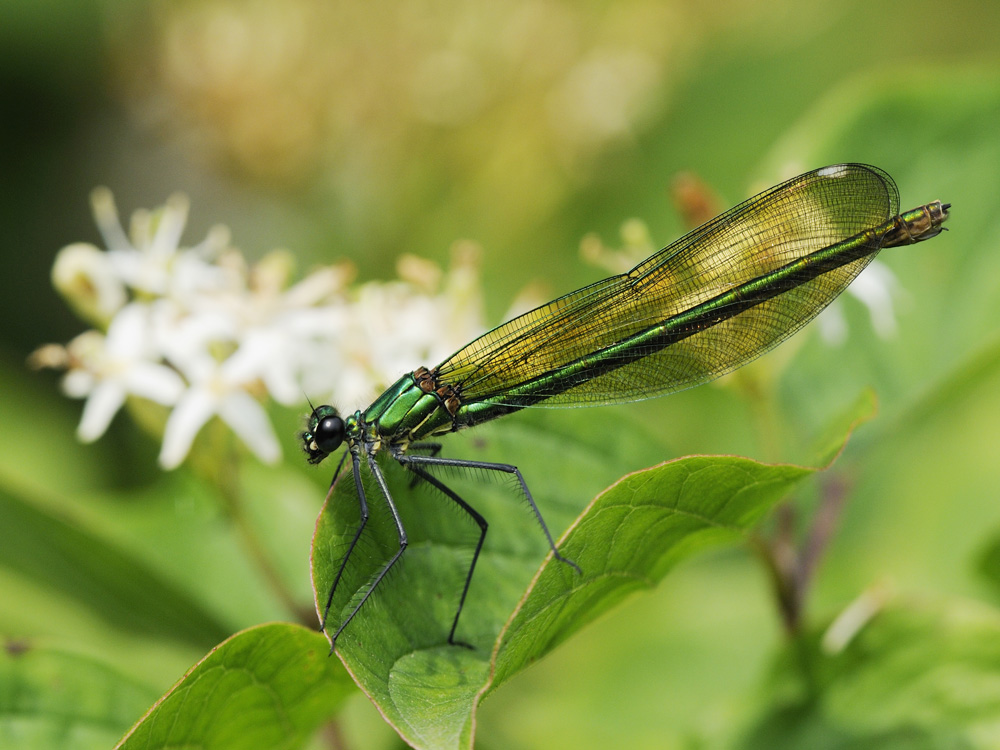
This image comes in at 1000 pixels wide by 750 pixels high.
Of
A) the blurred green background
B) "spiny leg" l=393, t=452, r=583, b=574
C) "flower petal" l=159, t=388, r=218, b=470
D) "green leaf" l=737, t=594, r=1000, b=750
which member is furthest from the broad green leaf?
"green leaf" l=737, t=594, r=1000, b=750

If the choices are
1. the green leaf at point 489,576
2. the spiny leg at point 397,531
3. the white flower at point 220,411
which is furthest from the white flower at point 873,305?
the white flower at point 220,411

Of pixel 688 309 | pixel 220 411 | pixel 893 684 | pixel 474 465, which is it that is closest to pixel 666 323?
pixel 688 309

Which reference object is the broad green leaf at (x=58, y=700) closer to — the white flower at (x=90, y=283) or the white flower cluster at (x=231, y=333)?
the white flower cluster at (x=231, y=333)

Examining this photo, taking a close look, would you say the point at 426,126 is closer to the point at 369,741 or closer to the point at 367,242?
the point at 367,242

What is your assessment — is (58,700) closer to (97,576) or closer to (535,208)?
(97,576)

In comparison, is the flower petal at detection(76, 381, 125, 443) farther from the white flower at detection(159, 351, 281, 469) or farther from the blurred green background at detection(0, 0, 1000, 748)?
the blurred green background at detection(0, 0, 1000, 748)

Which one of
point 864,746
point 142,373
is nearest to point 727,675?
point 864,746
